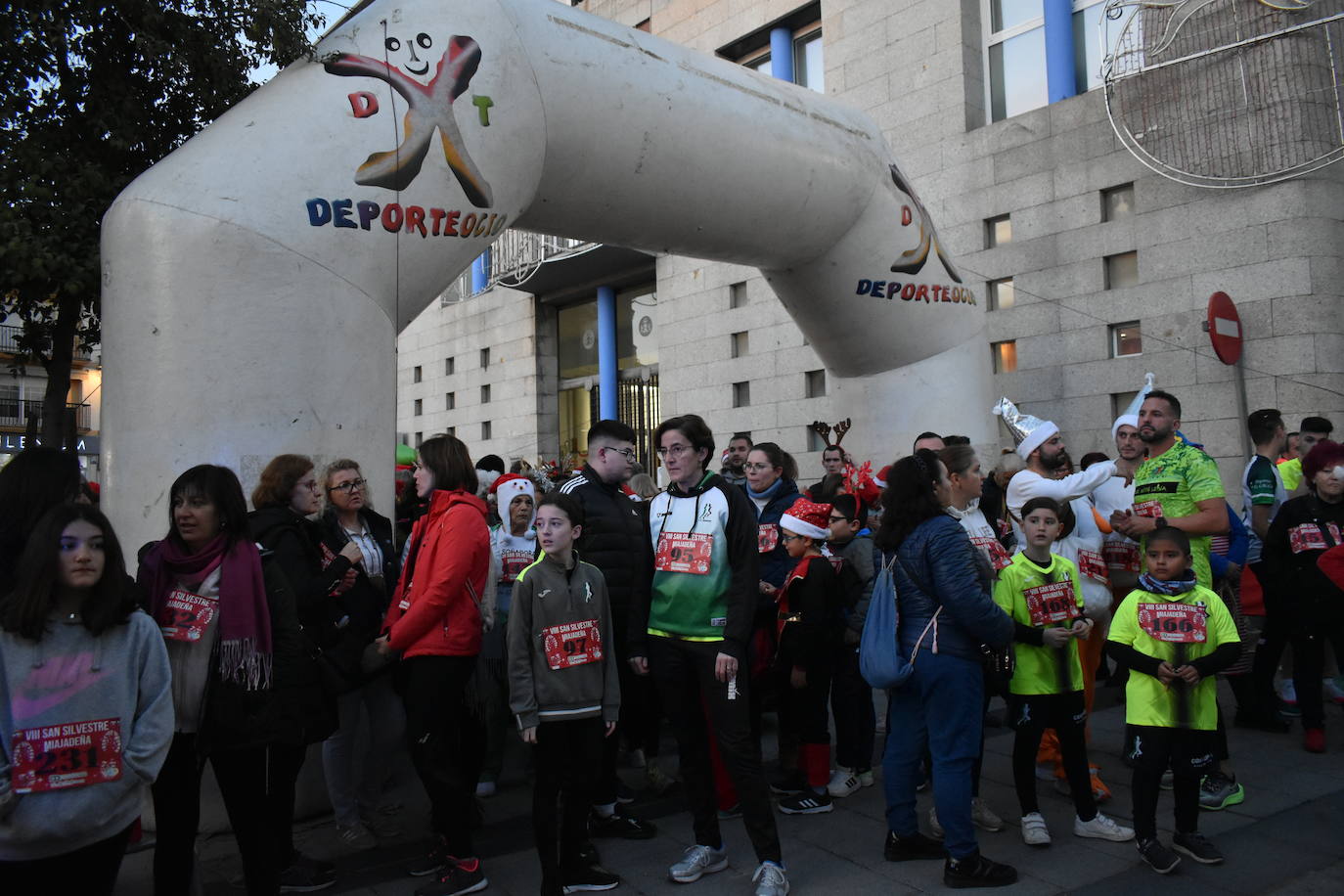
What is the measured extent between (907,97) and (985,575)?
373 inches

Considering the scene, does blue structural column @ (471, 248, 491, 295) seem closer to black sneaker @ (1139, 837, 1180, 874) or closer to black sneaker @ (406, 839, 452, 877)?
black sneaker @ (406, 839, 452, 877)

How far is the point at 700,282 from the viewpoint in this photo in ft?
49.4

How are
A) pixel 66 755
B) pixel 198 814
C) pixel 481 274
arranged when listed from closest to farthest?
pixel 66 755, pixel 198 814, pixel 481 274

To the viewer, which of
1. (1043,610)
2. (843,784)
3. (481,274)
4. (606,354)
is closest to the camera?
(1043,610)

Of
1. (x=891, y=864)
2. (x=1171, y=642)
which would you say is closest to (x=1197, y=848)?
(x=1171, y=642)

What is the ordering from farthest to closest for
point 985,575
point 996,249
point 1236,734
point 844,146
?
point 996,249 < point 844,146 < point 1236,734 < point 985,575

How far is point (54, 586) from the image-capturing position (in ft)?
8.88

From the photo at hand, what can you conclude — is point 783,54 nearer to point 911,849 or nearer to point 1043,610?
point 1043,610

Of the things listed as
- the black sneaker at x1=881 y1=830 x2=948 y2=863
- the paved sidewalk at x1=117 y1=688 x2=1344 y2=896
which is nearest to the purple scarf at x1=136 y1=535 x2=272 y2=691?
the paved sidewalk at x1=117 y1=688 x2=1344 y2=896

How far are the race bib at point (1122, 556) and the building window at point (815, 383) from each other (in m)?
7.96

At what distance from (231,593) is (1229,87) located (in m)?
9.71

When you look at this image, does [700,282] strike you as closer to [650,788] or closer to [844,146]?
[844,146]

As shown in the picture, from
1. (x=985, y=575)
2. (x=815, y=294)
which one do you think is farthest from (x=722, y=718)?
(x=815, y=294)

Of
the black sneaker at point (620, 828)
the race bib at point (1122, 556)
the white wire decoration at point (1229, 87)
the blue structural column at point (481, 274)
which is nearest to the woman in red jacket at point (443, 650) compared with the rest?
the black sneaker at point (620, 828)
